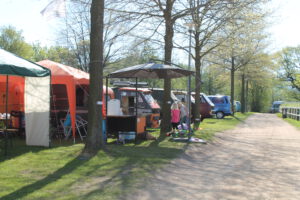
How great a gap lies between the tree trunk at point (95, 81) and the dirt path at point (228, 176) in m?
2.23

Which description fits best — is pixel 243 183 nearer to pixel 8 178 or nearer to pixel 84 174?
pixel 84 174

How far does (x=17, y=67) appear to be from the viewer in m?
8.34

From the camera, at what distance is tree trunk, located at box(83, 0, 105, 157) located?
8992 mm

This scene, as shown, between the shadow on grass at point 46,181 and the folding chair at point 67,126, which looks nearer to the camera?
the shadow on grass at point 46,181

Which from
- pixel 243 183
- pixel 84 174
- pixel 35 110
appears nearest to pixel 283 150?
pixel 243 183

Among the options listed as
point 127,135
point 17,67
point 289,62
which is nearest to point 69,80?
point 127,135

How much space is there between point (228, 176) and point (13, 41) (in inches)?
2094

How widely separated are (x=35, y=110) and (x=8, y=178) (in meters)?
4.34

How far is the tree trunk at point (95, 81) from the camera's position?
29.5 feet

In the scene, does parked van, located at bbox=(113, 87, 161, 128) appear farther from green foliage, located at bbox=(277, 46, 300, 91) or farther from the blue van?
green foliage, located at bbox=(277, 46, 300, 91)

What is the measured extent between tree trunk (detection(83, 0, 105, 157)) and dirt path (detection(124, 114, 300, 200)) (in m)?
2.23

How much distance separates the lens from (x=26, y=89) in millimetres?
10547

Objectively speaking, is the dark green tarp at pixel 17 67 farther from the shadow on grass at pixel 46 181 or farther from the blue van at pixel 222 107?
the blue van at pixel 222 107

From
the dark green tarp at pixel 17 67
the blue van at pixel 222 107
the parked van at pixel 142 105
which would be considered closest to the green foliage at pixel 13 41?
the blue van at pixel 222 107
